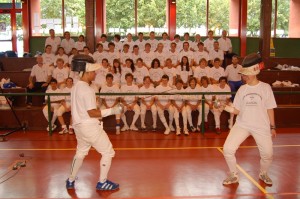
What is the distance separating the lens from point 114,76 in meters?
13.2

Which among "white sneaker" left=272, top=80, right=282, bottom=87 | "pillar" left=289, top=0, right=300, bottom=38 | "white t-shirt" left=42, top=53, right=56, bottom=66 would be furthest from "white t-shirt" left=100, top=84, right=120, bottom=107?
"pillar" left=289, top=0, right=300, bottom=38

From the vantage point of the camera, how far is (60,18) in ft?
73.2

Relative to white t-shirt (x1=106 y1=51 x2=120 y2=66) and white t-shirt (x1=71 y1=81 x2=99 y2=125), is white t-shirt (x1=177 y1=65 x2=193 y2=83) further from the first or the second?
white t-shirt (x1=71 y1=81 x2=99 y2=125)

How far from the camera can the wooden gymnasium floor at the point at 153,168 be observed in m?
6.60

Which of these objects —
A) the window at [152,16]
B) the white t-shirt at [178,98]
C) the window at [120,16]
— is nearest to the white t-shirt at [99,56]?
the white t-shirt at [178,98]

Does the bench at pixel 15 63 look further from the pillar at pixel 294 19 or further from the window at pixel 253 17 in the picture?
the pillar at pixel 294 19

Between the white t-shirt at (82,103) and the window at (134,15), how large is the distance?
1655 centimetres

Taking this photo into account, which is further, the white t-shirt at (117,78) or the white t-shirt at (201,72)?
the white t-shirt at (201,72)

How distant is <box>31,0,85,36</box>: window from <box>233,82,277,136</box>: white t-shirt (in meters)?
17.1

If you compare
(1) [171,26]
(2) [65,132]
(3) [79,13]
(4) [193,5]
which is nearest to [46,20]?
(3) [79,13]

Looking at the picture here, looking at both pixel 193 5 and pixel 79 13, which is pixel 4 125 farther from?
pixel 193 5

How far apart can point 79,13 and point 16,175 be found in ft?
52.7

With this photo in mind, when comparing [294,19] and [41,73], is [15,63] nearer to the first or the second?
[41,73]

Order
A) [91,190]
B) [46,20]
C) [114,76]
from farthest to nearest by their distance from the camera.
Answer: [46,20] < [114,76] < [91,190]
